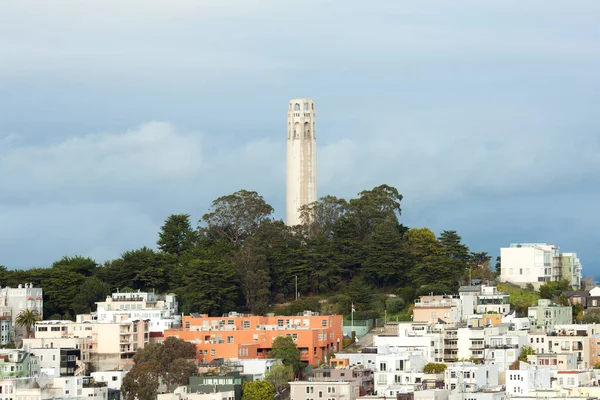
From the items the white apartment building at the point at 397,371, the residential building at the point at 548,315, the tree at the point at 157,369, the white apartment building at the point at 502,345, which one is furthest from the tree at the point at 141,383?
the residential building at the point at 548,315

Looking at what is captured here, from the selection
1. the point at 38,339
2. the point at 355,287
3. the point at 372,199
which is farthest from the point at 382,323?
the point at 38,339

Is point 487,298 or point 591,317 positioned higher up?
point 487,298

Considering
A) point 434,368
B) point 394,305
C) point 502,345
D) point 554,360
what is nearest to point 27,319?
point 394,305

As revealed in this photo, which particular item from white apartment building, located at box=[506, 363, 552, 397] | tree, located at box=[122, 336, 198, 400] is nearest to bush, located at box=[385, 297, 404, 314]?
tree, located at box=[122, 336, 198, 400]

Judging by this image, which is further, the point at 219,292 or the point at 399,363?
the point at 219,292

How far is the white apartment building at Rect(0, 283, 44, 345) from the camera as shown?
108 m

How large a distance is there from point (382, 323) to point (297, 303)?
5016mm

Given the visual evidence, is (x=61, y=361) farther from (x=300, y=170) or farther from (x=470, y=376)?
(x=300, y=170)

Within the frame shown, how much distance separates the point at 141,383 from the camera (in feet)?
304

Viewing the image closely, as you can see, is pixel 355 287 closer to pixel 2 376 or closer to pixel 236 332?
pixel 236 332

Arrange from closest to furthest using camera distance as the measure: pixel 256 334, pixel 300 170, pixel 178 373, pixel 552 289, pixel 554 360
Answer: pixel 178 373 < pixel 554 360 < pixel 256 334 < pixel 552 289 < pixel 300 170

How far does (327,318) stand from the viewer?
341 feet

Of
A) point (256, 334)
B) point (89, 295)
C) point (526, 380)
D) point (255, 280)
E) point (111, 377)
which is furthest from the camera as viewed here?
point (255, 280)

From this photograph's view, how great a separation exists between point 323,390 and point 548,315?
17.1 meters
